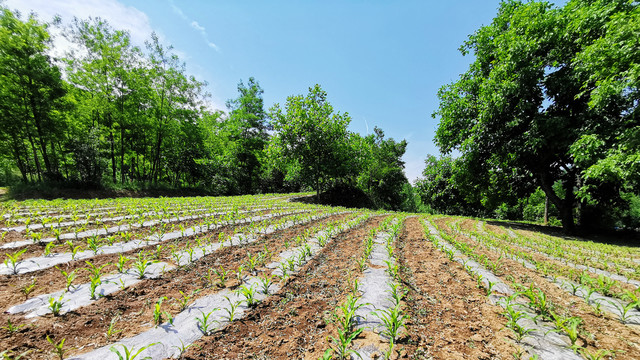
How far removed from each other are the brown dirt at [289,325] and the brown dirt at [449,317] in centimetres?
84

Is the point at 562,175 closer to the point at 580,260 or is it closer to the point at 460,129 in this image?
the point at 460,129

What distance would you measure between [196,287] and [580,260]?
7.31 meters

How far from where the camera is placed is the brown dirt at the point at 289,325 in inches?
68.3

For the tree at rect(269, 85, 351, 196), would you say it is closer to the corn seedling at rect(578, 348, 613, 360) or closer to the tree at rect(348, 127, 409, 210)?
the tree at rect(348, 127, 409, 210)

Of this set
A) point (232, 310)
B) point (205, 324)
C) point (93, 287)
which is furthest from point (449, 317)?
point (93, 287)

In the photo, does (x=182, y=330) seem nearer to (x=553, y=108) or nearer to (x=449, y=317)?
(x=449, y=317)

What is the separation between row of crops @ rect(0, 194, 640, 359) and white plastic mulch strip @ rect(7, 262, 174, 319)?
0.01m

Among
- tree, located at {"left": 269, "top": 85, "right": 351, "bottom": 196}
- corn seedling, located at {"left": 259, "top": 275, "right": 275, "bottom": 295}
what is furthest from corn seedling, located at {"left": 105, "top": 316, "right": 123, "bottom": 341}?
tree, located at {"left": 269, "top": 85, "right": 351, "bottom": 196}

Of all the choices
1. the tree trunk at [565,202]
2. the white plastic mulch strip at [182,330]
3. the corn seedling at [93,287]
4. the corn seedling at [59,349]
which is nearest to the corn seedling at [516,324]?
the white plastic mulch strip at [182,330]

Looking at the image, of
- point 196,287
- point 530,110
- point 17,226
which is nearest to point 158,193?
point 17,226

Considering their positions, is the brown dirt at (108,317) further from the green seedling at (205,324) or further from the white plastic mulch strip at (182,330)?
the green seedling at (205,324)

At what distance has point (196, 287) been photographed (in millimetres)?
2672

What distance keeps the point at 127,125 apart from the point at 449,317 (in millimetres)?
24996

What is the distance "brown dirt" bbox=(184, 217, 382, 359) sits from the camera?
68.3 inches
